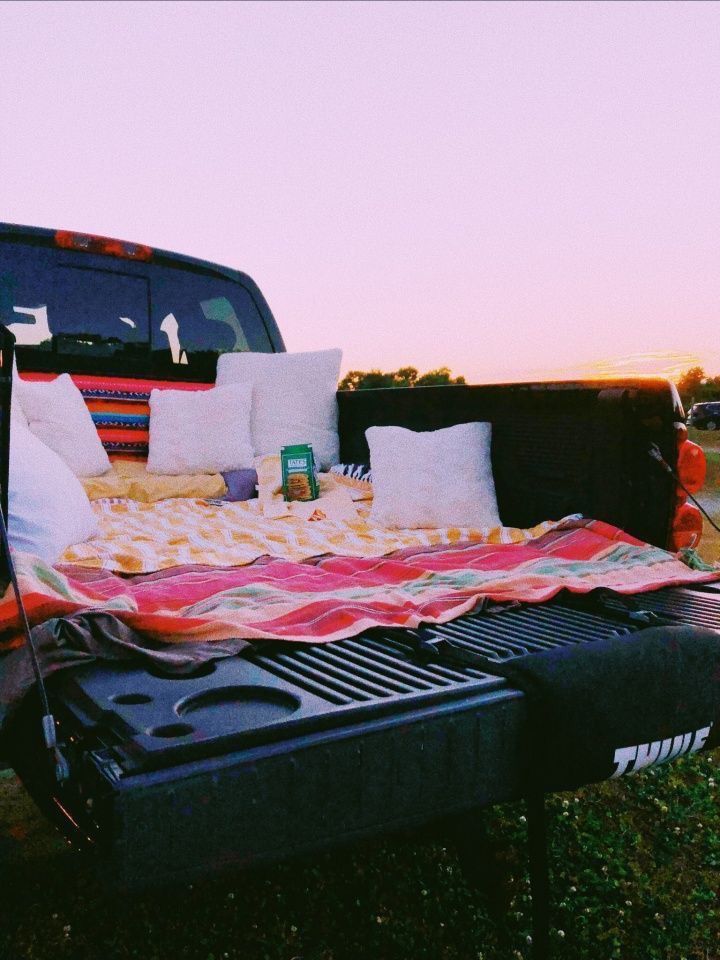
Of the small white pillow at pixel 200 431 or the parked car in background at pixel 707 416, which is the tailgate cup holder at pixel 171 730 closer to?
the small white pillow at pixel 200 431

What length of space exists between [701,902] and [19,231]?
11.8 feet

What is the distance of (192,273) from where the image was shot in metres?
4.20

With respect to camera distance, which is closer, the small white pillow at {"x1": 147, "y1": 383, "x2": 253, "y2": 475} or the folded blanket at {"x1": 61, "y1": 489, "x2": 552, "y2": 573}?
the folded blanket at {"x1": 61, "y1": 489, "x2": 552, "y2": 573}

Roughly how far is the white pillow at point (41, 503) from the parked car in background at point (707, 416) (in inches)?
750

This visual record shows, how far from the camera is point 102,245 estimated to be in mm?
3840

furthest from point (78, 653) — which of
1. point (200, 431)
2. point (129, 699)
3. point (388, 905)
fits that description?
point (200, 431)

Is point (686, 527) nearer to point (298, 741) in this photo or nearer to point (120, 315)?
point (298, 741)

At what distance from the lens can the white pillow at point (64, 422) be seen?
11.7 feet

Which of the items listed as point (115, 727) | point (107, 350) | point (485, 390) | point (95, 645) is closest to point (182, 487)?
point (107, 350)

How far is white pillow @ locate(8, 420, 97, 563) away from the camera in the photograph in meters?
2.01

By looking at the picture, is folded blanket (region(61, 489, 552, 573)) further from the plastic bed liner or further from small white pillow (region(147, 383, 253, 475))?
the plastic bed liner

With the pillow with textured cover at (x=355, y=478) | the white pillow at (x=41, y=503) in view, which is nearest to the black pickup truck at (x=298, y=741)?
the white pillow at (x=41, y=503)

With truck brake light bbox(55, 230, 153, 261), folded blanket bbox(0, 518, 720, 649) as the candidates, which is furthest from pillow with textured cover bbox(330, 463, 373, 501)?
truck brake light bbox(55, 230, 153, 261)

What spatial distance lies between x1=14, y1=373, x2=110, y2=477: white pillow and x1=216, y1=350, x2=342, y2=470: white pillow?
0.79 meters
